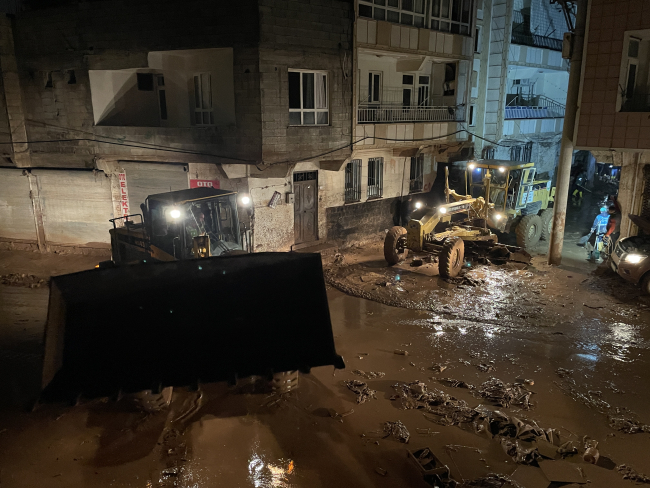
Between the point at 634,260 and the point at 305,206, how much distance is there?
959cm

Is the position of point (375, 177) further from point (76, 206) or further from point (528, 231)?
point (76, 206)

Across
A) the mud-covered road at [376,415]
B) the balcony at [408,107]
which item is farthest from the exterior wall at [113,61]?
the mud-covered road at [376,415]

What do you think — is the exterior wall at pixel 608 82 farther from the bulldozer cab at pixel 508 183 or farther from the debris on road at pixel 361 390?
the debris on road at pixel 361 390

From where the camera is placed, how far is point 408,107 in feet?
56.5

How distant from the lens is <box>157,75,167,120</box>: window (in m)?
15.3

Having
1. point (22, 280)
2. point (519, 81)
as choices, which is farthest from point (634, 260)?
point (22, 280)

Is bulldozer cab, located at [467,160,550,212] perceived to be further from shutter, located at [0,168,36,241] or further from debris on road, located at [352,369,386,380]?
shutter, located at [0,168,36,241]

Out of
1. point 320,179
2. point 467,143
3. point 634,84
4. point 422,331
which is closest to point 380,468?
point 422,331

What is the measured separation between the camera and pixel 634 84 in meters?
A: 13.0

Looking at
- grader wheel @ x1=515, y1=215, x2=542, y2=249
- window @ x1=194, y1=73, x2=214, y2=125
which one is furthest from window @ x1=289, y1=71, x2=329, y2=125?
grader wheel @ x1=515, y1=215, x2=542, y2=249

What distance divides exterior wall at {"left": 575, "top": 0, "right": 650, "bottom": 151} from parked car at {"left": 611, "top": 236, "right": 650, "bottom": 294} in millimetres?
2513

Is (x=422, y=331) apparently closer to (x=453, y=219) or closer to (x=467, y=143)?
(x=453, y=219)

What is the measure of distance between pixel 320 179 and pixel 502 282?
678 cm

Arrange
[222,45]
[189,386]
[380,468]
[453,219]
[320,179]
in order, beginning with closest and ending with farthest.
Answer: [380,468] < [189,386] < [222,45] < [320,179] < [453,219]
